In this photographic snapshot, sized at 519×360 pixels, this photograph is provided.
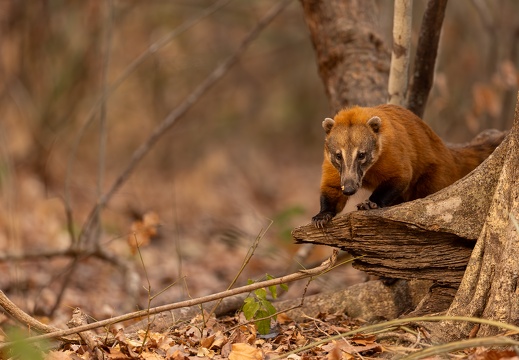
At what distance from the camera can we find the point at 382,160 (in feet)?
19.6

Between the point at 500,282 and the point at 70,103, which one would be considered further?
the point at 70,103

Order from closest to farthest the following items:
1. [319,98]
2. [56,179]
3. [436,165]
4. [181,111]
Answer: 1. [436,165]
2. [181,111]
3. [56,179]
4. [319,98]

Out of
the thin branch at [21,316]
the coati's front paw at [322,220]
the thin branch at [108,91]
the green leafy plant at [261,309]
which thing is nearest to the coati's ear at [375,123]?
the coati's front paw at [322,220]

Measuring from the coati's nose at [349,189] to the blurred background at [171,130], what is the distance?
3.04 metres

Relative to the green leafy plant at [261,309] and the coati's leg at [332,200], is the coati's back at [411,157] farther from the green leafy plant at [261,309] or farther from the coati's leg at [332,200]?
the green leafy plant at [261,309]

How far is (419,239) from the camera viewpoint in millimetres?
5180

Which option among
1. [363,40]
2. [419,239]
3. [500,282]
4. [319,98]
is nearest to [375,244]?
[419,239]

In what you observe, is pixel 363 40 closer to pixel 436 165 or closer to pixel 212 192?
pixel 436 165

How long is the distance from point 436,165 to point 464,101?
30.3 ft

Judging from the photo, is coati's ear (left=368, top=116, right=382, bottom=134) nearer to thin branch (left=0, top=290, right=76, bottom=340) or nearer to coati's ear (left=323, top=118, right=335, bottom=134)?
coati's ear (left=323, top=118, right=335, bottom=134)

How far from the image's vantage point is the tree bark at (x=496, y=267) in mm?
4383

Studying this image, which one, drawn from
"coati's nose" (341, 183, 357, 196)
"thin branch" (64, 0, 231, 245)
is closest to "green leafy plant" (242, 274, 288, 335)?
"coati's nose" (341, 183, 357, 196)

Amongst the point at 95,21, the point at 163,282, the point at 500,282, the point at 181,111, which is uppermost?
the point at 95,21

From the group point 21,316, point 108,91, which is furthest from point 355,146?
A: point 108,91
